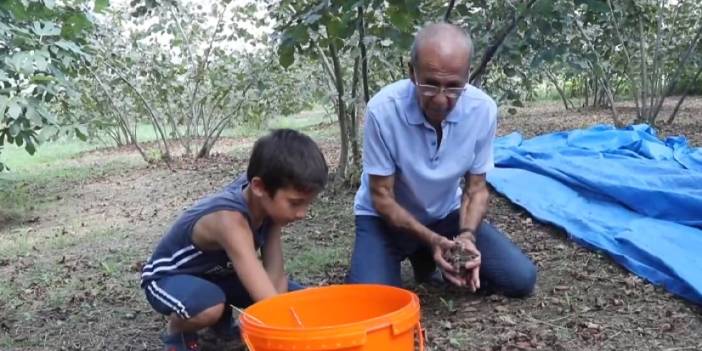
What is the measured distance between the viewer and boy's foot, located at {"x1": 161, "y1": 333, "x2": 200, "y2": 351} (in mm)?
2139

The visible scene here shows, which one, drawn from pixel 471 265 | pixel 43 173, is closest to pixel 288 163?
pixel 471 265

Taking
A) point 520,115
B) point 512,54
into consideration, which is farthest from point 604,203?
point 520,115

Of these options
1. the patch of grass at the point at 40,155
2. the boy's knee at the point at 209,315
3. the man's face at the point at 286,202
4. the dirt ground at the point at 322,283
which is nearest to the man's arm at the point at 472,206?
the dirt ground at the point at 322,283

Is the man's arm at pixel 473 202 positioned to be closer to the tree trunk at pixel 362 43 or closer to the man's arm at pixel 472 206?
the man's arm at pixel 472 206

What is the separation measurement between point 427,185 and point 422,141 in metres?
0.15

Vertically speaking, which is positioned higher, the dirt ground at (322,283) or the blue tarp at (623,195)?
the blue tarp at (623,195)

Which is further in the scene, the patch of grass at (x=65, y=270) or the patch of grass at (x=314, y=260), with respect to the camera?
the patch of grass at (x=314, y=260)

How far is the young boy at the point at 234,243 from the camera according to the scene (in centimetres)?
188

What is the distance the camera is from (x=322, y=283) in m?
2.91

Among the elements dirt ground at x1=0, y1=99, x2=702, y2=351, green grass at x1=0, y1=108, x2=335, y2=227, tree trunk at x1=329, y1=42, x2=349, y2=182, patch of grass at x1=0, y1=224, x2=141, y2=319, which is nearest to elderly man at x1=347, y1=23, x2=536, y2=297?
dirt ground at x1=0, y1=99, x2=702, y2=351

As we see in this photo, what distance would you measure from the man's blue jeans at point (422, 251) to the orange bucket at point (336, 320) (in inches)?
22.8

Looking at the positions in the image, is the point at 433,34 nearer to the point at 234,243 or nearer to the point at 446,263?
the point at 446,263

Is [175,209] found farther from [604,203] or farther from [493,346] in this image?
[493,346]

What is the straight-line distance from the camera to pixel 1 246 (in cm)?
406
